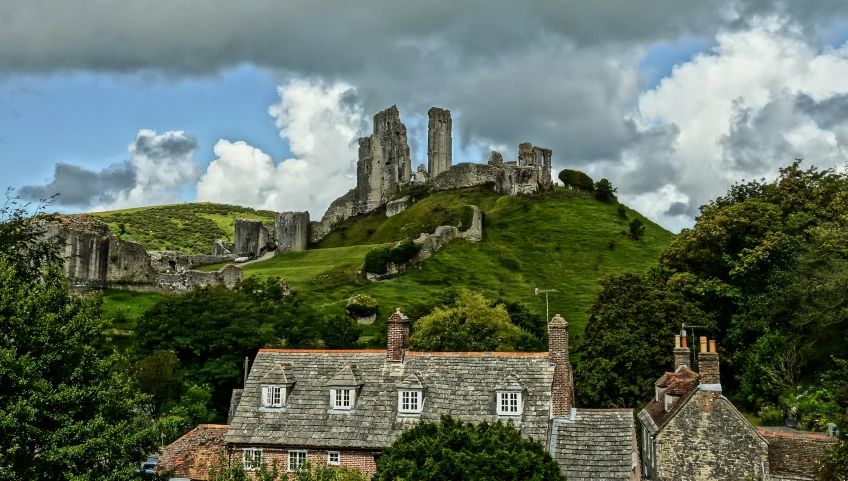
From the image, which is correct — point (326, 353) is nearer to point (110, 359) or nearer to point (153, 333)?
point (110, 359)

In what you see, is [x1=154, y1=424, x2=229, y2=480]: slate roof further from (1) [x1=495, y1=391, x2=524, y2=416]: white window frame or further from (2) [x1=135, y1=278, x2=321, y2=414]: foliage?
(2) [x1=135, y1=278, x2=321, y2=414]: foliage

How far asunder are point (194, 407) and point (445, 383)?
16920 millimetres

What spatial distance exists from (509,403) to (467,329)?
2364 centimetres

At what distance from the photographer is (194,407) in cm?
4338

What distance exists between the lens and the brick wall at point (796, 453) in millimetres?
29453

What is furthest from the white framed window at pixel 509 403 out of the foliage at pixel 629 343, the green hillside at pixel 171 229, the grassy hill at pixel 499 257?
the green hillside at pixel 171 229

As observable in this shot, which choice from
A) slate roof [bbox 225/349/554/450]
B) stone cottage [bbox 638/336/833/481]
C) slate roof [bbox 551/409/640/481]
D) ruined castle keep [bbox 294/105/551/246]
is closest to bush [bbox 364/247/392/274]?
ruined castle keep [bbox 294/105/551/246]

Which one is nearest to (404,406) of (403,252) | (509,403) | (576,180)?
(509,403)

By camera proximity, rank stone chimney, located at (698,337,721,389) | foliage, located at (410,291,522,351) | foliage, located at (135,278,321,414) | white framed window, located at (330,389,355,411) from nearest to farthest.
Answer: stone chimney, located at (698,337,721,389) → white framed window, located at (330,389,355,411) → foliage, located at (135,278,321,414) → foliage, located at (410,291,522,351)

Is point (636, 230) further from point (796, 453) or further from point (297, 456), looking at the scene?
point (297, 456)

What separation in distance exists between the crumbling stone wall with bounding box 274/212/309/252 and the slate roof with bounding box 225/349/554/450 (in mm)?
78982

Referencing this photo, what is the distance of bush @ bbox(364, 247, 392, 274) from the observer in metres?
84.2

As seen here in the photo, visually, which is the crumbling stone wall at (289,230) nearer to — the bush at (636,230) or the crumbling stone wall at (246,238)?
the crumbling stone wall at (246,238)

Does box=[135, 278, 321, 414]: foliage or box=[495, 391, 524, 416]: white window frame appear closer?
box=[495, 391, 524, 416]: white window frame
